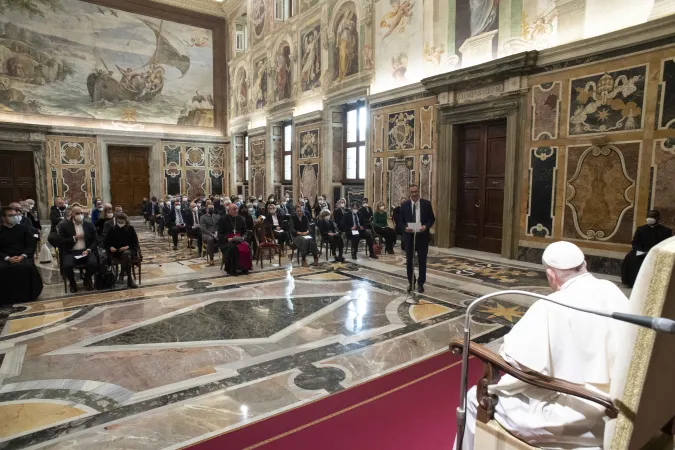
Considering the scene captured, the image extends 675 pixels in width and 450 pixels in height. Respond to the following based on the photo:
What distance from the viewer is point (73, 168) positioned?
721 inches

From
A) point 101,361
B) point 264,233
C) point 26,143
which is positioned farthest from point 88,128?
point 101,361

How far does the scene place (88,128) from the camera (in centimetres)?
1855

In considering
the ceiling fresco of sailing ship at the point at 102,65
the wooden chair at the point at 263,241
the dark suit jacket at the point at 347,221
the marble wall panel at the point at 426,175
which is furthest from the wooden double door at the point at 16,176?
the marble wall panel at the point at 426,175

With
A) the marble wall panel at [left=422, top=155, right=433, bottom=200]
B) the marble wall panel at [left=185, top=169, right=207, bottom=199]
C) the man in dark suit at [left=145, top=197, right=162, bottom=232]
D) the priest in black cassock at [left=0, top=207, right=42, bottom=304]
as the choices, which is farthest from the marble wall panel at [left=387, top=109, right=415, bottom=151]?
the marble wall panel at [left=185, top=169, right=207, bottom=199]

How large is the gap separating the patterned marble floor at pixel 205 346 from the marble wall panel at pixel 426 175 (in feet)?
12.1

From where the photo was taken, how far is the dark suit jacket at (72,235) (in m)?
6.79

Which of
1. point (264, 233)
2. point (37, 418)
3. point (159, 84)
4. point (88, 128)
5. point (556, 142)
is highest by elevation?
point (159, 84)

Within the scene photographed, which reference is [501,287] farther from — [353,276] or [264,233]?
[264,233]

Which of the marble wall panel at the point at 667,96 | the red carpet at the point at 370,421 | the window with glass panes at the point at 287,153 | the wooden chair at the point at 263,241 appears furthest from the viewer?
the window with glass panes at the point at 287,153

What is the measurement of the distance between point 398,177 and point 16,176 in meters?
16.1

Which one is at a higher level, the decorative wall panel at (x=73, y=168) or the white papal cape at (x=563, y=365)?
the decorative wall panel at (x=73, y=168)

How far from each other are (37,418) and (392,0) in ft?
40.0

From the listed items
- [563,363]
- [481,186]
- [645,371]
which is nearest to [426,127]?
[481,186]

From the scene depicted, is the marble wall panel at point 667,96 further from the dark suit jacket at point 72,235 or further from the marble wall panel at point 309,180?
the marble wall panel at point 309,180
